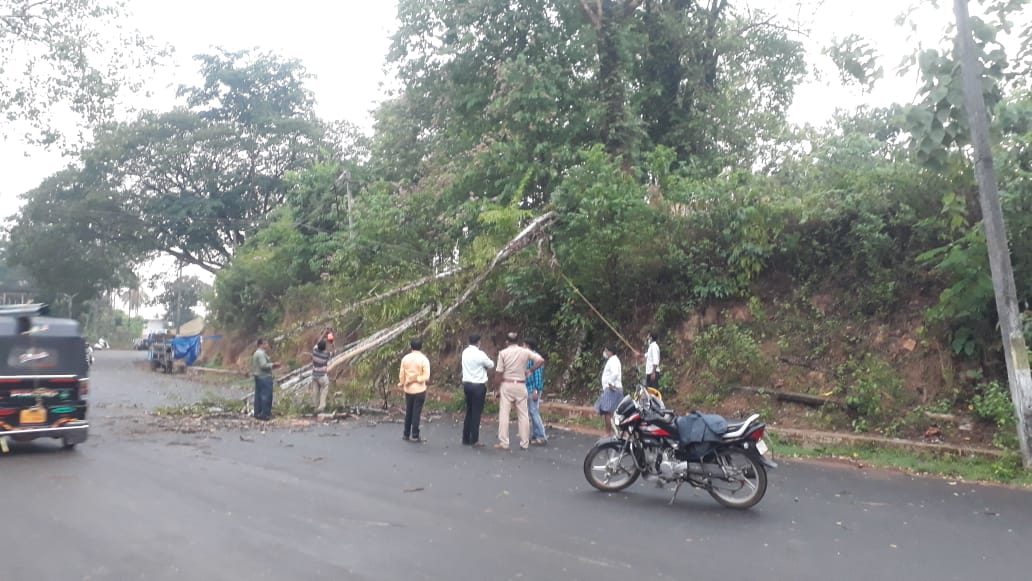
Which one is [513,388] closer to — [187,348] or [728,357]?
[728,357]

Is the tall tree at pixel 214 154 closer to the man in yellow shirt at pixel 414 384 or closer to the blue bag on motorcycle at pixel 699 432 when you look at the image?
the man in yellow shirt at pixel 414 384

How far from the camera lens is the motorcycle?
8.84m

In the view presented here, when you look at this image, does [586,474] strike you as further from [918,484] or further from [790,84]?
[790,84]

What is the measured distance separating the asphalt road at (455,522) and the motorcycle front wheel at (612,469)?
0.43 ft

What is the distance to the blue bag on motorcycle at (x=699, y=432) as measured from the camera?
891cm

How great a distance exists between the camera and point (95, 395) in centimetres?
2306

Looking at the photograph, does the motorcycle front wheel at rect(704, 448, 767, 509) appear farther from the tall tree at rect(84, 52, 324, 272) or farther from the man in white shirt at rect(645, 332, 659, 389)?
the tall tree at rect(84, 52, 324, 272)

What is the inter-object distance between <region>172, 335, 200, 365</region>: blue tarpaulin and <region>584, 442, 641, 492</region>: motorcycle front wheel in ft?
119

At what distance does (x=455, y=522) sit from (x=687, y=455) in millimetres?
2576

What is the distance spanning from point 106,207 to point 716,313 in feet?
119

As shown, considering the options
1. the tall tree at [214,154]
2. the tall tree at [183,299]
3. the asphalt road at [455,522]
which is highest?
the tall tree at [214,154]

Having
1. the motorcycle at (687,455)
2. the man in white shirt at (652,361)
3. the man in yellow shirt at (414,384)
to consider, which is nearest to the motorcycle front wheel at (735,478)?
the motorcycle at (687,455)

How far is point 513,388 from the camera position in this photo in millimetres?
13039

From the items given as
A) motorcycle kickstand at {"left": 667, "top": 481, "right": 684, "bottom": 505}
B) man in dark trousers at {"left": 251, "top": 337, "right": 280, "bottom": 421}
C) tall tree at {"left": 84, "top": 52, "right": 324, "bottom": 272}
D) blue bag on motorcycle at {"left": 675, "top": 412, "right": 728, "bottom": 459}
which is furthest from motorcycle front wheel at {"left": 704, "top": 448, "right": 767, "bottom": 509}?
tall tree at {"left": 84, "top": 52, "right": 324, "bottom": 272}
